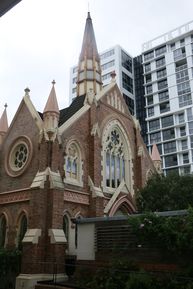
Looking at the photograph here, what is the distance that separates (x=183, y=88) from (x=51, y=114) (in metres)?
58.4

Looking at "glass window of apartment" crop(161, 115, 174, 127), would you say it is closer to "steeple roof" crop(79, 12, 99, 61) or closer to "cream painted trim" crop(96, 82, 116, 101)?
Answer: "steeple roof" crop(79, 12, 99, 61)

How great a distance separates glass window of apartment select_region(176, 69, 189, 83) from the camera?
243 feet

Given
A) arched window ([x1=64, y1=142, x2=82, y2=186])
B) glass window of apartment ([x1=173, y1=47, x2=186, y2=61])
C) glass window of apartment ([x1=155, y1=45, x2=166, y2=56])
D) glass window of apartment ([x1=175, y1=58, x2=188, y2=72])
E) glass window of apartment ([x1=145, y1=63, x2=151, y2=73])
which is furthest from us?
glass window of apartment ([x1=145, y1=63, x2=151, y2=73])

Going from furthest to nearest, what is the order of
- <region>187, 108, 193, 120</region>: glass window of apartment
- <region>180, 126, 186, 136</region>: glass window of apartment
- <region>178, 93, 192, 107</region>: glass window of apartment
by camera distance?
<region>178, 93, 192, 107</region>: glass window of apartment < <region>180, 126, 186, 136</region>: glass window of apartment < <region>187, 108, 193, 120</region>: glass window of apartment

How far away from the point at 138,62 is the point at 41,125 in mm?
69330

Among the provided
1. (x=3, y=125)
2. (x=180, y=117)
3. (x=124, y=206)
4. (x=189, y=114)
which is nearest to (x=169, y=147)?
(x=180, y=117)

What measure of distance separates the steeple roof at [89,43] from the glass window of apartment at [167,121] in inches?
1559

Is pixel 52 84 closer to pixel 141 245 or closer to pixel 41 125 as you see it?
pixel 41 125

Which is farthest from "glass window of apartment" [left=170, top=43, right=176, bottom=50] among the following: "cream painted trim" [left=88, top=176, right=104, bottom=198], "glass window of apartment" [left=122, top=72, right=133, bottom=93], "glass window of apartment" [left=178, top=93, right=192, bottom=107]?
"cream painted trim" [left=88, top=176, right=104, bottom=198]

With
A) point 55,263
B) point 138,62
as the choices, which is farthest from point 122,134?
point 138,62

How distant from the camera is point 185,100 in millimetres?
72500

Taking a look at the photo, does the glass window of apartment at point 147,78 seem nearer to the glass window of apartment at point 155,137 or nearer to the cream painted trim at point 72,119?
the glass window of apartment at point 155,137

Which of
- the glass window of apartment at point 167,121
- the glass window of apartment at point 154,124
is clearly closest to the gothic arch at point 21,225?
the glass window of apartment at point 167,121

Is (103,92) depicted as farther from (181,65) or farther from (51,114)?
(181,65)
